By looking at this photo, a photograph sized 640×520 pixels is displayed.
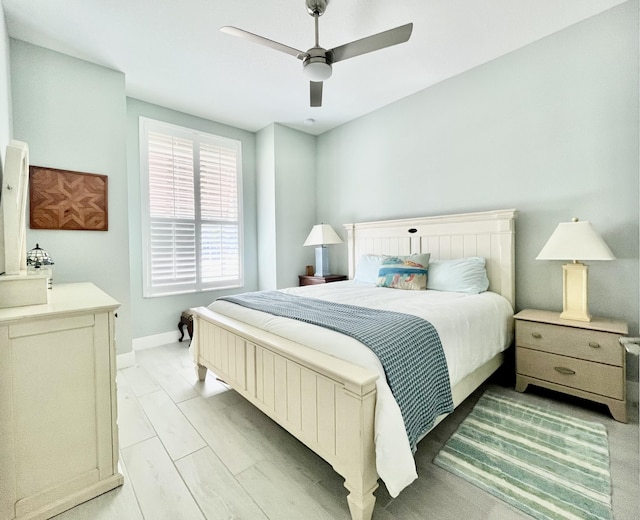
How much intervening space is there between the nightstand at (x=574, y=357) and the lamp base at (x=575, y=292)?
0.07 meters

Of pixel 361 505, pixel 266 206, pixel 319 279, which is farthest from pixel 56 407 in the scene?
pixel 266 206

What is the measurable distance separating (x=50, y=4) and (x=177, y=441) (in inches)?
122

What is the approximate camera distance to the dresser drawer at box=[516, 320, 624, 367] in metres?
1.97

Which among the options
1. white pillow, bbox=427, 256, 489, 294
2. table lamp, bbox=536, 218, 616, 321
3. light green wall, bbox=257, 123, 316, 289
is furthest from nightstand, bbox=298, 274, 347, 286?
table lamp, bbox=536, 218, 616, 321

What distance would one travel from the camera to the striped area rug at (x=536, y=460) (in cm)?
135

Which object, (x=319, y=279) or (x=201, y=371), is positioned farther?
(x=319, y=279)

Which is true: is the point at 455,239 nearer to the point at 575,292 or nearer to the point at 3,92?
the point at 575,292

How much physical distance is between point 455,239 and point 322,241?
1.59 m

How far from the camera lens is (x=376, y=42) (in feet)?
6.10

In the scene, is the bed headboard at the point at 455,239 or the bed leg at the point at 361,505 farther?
the bed headboard at the point at 455,239

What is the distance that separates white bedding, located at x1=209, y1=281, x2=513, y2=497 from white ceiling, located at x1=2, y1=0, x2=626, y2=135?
6.95ft

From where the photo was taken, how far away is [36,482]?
1.30m

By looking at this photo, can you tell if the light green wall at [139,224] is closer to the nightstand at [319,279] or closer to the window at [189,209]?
the window at [189,209]

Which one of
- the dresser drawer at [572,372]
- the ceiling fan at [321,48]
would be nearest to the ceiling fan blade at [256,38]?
the ceiling fan at [321,48]
